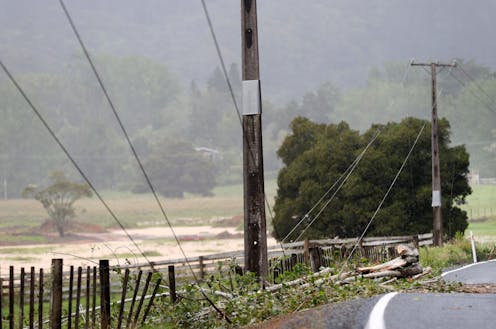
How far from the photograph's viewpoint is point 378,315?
38.4 ft

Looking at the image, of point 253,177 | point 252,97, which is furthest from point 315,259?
point 252,97

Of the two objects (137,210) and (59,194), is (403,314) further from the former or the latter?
(137,210)

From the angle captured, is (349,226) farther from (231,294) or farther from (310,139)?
(231,294)

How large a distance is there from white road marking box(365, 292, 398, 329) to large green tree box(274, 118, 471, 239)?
31.1 meters

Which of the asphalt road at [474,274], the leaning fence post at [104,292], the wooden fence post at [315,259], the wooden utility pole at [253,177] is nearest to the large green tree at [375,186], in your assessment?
the asphalt road at [474,274]

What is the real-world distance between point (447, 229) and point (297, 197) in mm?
8007

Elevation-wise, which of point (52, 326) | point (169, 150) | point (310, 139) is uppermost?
point (169, 150)

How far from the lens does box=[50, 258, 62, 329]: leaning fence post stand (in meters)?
12.0

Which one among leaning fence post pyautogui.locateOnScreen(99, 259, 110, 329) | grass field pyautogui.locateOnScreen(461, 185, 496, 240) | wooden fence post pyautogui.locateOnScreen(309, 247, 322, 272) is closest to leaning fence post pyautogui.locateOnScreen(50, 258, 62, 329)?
leaning fence post pyautogui.locateOnScreen(99, 259, 110, 329)

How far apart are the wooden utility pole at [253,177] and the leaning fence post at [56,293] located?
5133 mm

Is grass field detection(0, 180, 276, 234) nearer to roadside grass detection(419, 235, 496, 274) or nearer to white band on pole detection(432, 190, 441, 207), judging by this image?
white band on pole detection(432, 190, 441, 207)

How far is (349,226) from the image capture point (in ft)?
150

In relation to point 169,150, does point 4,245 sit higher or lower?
lower

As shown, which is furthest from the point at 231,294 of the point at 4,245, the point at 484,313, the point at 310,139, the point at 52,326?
the point at 4,245
